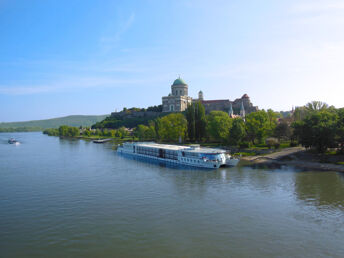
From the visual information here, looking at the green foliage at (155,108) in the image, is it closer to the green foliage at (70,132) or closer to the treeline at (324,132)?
the green foliage at (70,132)

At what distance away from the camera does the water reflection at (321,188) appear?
93.0ft

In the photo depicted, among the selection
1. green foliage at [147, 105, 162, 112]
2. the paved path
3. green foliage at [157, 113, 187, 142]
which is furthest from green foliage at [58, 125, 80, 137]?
the paved path

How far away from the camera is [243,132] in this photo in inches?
→ 2484

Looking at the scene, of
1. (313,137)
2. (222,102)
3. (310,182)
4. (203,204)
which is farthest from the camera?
(222,102)

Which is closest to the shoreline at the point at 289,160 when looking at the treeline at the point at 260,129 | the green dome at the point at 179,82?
the treeline at the point at 260,129

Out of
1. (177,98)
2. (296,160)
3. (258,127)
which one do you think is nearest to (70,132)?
(177,98)

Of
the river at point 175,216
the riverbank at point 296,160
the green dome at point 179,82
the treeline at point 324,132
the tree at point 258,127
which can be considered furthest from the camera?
the green dome at point 179,82

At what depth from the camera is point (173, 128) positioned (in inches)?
3305

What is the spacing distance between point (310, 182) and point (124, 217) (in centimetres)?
2501

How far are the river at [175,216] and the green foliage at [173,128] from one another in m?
42.0

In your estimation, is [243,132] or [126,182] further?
[243,132]

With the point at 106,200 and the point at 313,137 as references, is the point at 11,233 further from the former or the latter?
the point at 313,137

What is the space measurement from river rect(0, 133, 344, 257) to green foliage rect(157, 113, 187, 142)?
42031 mm

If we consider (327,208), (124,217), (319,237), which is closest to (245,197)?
(327,208)
